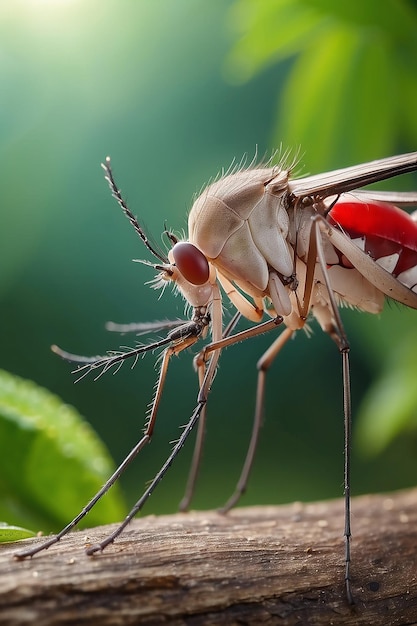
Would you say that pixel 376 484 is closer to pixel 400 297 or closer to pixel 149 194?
pixel 149 194

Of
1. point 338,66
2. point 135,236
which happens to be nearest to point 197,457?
point 338,66

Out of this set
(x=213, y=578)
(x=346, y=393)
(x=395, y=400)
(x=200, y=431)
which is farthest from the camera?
(x=395, y=400)

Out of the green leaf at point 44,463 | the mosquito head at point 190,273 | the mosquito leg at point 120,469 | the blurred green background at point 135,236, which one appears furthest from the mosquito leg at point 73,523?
the blurred green background at point 135,236

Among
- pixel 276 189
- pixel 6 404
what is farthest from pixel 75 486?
pixel 276 189

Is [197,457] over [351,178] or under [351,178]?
under

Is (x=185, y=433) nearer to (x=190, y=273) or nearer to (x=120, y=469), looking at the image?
(x=120, y=469)

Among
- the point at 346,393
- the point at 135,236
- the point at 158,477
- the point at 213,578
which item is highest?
the point at 135,236
